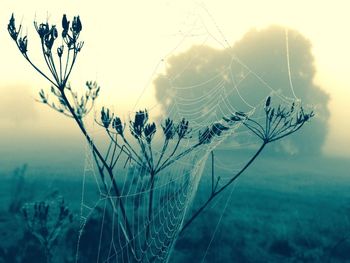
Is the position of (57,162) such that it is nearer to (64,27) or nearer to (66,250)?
(66,250)

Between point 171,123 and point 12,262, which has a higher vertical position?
point 171,123

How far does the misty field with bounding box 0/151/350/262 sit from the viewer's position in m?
20.2

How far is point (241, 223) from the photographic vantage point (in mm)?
28375

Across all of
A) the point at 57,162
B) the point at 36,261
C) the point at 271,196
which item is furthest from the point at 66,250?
the point at 57,162

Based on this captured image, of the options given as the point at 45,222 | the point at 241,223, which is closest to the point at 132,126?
the point at 45,222

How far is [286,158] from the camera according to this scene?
2480 inches

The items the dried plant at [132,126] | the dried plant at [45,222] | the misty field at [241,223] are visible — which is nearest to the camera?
the dried plant at [132,126]

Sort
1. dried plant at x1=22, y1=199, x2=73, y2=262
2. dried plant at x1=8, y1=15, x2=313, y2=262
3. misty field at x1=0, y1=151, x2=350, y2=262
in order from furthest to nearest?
misty field at x1=0, y1=151, x2=350, y2=262, dried plant at x1=22, y1=199, x2=73, y2=262, dried plant at x1=8, y1=15, x2=313, y2=262

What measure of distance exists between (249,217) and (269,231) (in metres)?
3.02

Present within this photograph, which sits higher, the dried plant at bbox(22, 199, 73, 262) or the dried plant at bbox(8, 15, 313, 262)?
the dried plant at bbox(8, 15, 313, 262)

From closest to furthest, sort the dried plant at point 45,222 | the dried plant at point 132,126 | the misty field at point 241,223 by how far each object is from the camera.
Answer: the dried plant at point 132,126, the dried plant at point 45,222, the misty field at point 241,223

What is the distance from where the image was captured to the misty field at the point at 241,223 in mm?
20156

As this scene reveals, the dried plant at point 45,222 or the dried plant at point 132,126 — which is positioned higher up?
the dried plant at point 132,126

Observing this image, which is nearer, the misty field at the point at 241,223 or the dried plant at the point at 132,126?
the dried plant at the point at 132,126
